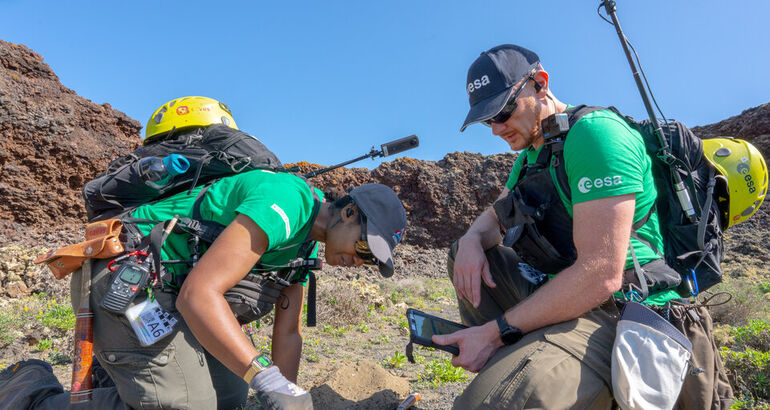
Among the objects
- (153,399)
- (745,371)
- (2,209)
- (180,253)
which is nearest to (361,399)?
(153,399)

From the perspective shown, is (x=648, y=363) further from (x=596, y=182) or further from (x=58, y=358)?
(x=58, y=358)

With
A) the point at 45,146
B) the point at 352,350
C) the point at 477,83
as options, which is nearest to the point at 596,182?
the point at 477,83

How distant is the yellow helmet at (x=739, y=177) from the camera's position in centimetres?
215

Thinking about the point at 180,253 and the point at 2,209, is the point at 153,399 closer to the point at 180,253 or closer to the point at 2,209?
the point at 180,253

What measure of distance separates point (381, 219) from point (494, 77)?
95cm

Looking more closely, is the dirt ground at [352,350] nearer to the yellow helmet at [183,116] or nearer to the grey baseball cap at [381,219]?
the grey baseball cap at [381,219]

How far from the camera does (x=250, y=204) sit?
7.07 ft

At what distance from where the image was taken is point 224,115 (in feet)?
10.5

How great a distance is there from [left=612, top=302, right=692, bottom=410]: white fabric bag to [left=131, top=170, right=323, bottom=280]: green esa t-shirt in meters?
1.49

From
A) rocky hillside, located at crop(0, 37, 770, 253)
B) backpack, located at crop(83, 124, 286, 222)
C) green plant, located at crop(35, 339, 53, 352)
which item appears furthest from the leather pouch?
rocky hillside, located at crop(0, 37, 770, 253)

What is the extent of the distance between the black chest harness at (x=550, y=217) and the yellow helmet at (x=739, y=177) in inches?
14.2

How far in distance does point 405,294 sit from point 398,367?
4595 millimetres

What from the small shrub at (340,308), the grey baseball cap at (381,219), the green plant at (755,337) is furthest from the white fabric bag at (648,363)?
A: the small shrub at (340,308)

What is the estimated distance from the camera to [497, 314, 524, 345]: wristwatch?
203cm
